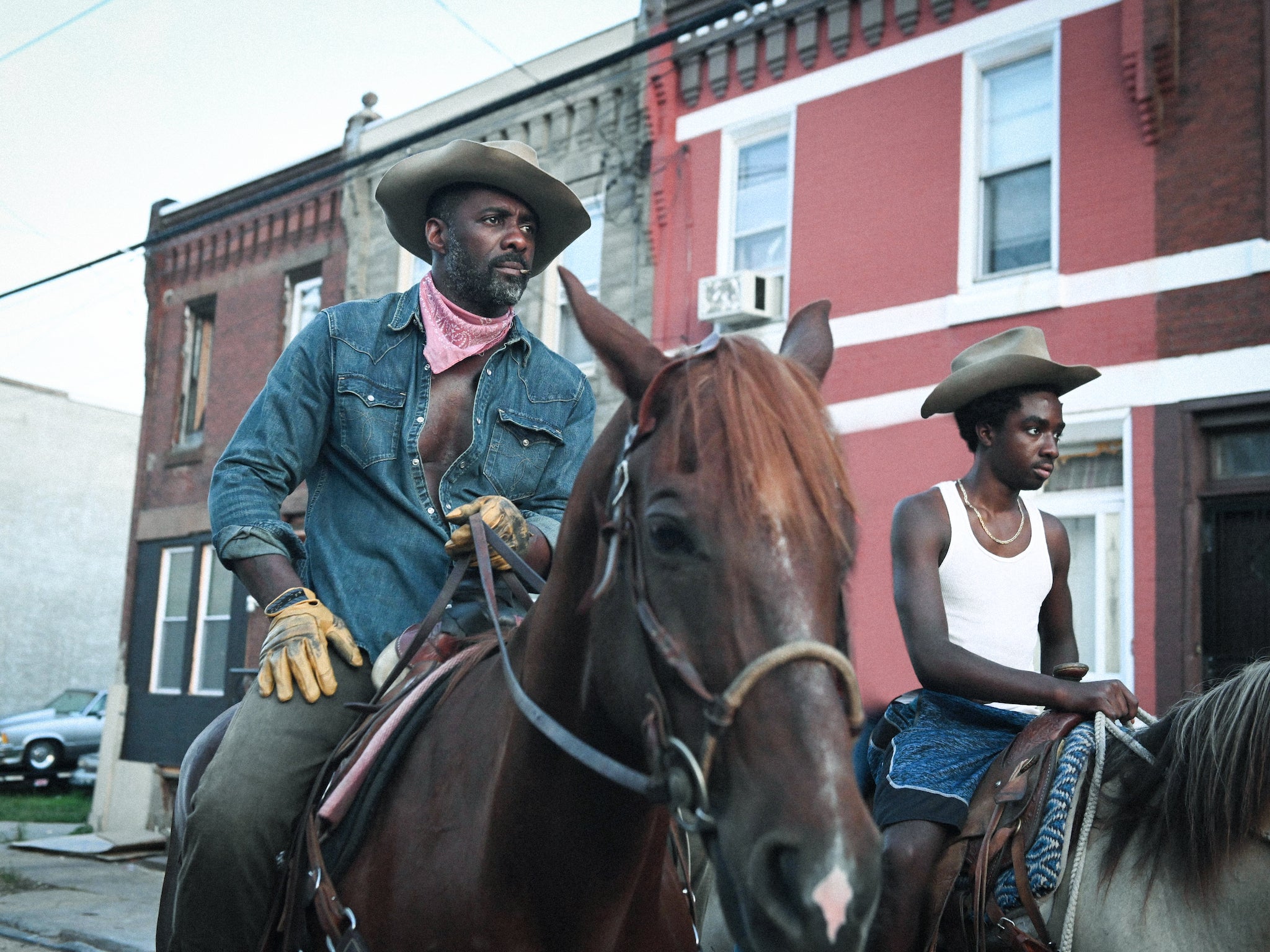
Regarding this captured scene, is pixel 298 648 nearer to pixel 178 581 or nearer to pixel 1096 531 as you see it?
pixel 1096 531

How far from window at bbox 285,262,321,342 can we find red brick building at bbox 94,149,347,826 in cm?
2

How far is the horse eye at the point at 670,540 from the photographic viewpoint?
5.60 feet

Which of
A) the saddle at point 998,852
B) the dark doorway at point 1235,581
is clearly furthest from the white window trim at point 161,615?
the saddle at point 998,852

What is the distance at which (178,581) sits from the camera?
17.7 metres

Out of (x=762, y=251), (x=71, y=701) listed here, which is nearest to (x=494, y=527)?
(x=762, y=251)

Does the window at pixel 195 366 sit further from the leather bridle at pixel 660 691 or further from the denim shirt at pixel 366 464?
the leather bridle at pixel 660 691

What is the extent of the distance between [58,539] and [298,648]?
104 feet

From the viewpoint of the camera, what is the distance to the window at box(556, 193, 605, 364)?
42.9ft

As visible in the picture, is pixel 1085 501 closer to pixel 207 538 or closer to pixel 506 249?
pixel 506 249

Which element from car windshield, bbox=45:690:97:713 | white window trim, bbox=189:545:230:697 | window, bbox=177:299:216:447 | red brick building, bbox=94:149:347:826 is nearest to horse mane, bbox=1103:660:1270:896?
red brick building, bbox=94:149:347:826

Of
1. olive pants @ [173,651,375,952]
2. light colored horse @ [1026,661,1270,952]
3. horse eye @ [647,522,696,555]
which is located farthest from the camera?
light colored horse @ [1026,661,1270,952]

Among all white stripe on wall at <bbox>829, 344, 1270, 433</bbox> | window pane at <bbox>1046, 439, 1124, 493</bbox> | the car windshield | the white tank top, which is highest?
white stripe on wall at <bbox>829, 344, 1270, 433</bbox>

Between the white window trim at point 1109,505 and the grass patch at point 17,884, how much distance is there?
9.06 meters

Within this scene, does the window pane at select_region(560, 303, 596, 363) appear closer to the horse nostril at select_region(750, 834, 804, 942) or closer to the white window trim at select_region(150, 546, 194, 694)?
the white window trim at select_region(150, 546, 194, 694)
